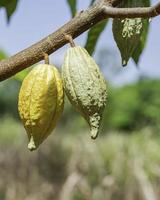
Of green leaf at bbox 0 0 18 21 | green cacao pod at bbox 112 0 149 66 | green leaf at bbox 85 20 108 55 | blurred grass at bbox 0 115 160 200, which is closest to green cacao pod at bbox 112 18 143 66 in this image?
green cacao pod at bbox 112 0 149 66

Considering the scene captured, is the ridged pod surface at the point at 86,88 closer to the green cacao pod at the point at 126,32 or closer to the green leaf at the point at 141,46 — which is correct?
the green cacao pod at the point at 126,32

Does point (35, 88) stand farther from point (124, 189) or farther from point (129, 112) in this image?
point (129, 112)

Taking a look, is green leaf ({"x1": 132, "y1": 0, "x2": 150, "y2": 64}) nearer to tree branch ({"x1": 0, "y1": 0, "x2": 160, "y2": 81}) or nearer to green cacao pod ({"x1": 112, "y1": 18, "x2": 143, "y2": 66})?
green cacao pod ({"x1": 112, "y1": 18, "x2": 143, "y2": 66})

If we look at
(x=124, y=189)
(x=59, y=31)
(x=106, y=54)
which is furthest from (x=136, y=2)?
(x=106, y=54)

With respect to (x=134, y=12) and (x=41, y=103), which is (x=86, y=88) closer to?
(x=41, y=103)

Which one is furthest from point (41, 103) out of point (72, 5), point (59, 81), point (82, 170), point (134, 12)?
point (82, 170)

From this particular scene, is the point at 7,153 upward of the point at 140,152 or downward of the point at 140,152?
downward
